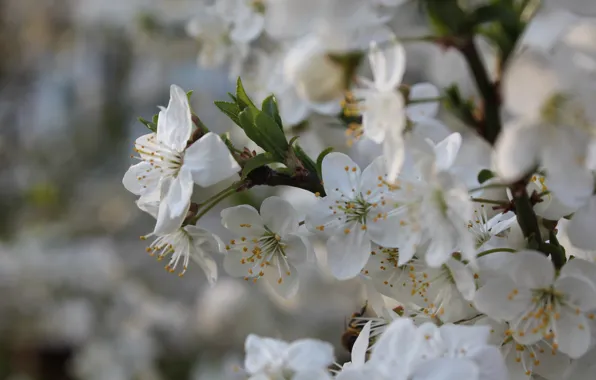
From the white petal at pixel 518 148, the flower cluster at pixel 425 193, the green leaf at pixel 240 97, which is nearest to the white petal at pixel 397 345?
the flower cluster at pixel 425 193

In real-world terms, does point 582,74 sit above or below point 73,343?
above

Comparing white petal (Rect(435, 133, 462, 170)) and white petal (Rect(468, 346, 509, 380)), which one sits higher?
white petal (Rect(435, 133, 462, 170))

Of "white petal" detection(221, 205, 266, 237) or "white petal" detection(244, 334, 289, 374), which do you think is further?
"white petal" detection(221, 205, 266, 237)

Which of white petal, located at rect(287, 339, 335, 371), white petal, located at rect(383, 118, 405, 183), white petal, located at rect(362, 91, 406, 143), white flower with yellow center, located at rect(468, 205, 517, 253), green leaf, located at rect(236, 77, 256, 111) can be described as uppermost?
white petal, located at rect(362, 91, 406, 143)

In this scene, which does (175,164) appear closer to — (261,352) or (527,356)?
(261,352)

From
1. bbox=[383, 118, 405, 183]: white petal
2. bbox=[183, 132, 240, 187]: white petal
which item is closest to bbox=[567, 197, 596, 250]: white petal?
bbox=[383, 118, 405, 183]: white petal

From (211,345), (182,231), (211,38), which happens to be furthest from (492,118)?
(211,345)

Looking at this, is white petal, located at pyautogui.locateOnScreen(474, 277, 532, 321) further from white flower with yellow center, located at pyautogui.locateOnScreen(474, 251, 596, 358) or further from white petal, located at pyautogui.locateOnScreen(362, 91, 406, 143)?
white petal, located at pyautogui.locateOnScreen(362, 91, 406, 143)

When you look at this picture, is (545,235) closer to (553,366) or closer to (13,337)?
(553,366)
